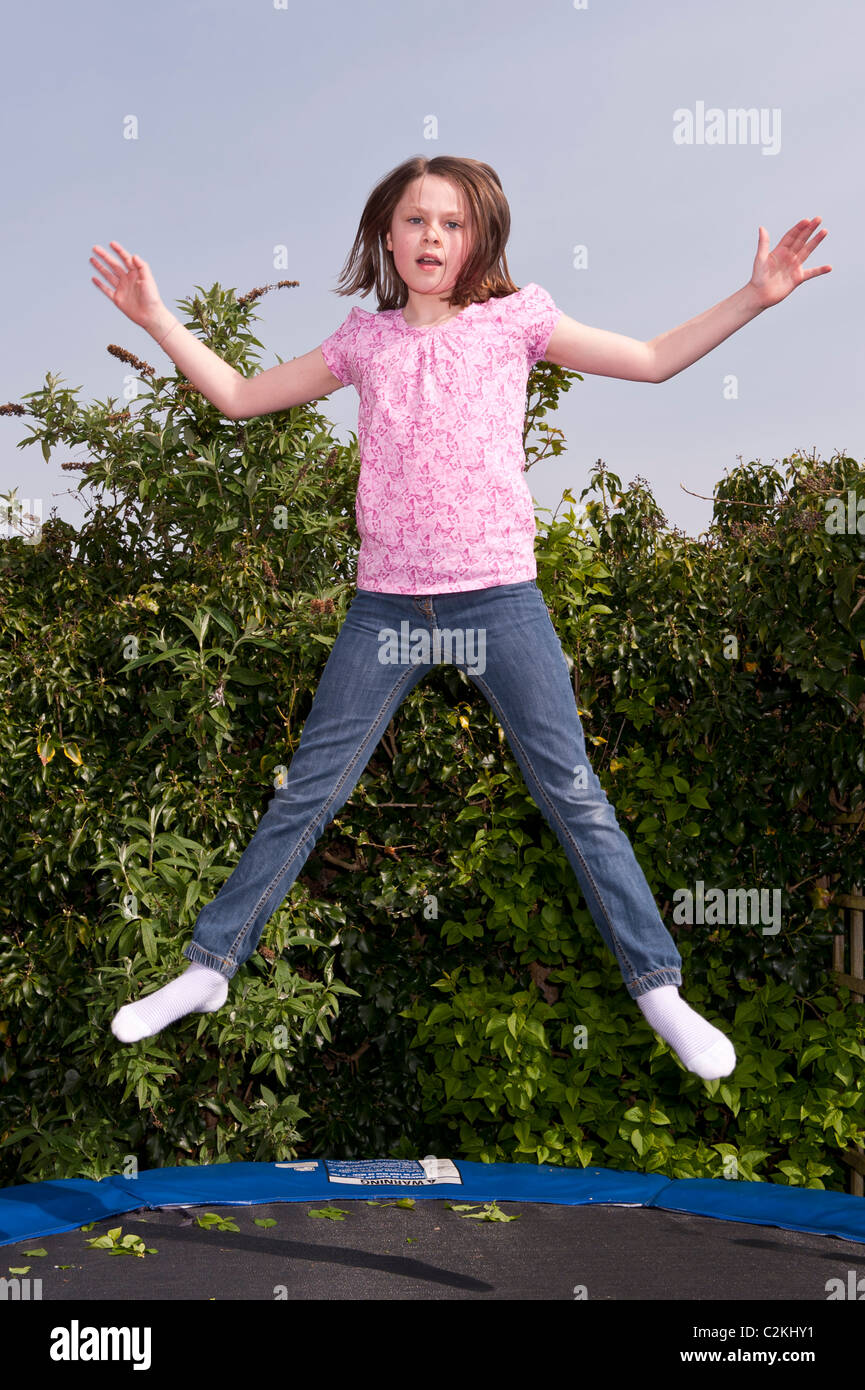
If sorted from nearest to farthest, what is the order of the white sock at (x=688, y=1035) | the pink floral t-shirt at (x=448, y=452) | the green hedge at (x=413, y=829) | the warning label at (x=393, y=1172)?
1. the white sock at (x=688, y=1035)
2. the pink floral t-shirt at (x=448, y=452)
3. the warning label at (x=393, y=1172)
4. the green hedge at (x=413, y=829)

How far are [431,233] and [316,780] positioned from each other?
93cm

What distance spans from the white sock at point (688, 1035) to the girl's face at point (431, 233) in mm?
1220

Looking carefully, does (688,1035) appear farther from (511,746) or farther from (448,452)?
(448,452)

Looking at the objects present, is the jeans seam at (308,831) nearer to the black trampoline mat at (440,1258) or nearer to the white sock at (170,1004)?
the white sock at (170,1004)

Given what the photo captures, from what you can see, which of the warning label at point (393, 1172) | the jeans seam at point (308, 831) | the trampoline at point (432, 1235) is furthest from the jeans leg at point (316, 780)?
the warning label at point (393, 1172)

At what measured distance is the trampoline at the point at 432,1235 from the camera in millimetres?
2051

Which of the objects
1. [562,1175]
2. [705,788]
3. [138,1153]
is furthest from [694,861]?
[138,1153]

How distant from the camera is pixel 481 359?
6.44 feet

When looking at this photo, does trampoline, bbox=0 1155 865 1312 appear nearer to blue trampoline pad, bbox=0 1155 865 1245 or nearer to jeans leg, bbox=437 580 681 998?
blue trampoline pad, bbox=0 1155 865 1245

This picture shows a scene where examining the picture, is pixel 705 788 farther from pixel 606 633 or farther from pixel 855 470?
pixel 855 470

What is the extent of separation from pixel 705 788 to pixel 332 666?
1281 mm

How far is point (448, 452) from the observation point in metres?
1.89

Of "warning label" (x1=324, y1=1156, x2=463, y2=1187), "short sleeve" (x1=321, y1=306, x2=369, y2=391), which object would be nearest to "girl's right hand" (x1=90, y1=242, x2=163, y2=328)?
"short sleeve" (x1=321, y1=306, x2=369, y2=391)

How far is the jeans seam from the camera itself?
181cm
